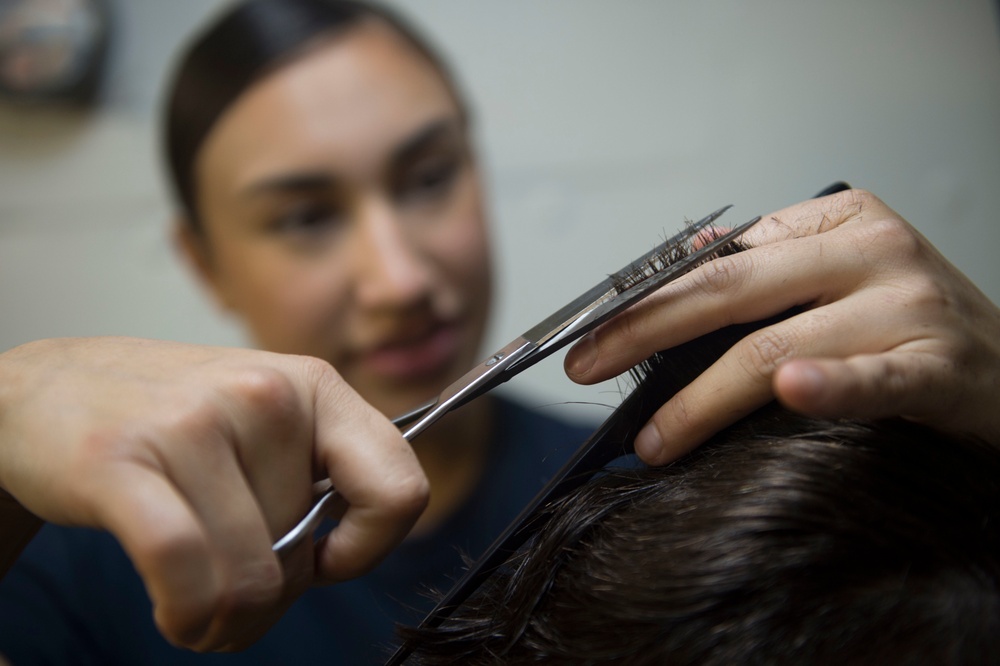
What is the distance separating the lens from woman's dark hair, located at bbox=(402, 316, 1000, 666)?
401 millimetres

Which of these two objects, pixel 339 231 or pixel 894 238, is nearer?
pixel 894 238

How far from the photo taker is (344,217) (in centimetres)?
96

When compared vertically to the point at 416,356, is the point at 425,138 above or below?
above

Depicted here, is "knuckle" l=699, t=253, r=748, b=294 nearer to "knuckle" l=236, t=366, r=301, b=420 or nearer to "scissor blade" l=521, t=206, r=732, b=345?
"scissor blade" l=521, t=206, r=732, b=345

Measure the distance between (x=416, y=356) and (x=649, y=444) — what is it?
545 millimetres

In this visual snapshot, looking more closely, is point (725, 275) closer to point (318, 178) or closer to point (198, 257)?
point (318, 178)

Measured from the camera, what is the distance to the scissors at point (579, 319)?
0.51 meters

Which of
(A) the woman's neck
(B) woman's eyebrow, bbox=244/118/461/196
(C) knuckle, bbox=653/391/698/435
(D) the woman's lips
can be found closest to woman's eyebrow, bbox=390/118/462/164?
(B) woman's eyebrow, bbox=244/118/461/196

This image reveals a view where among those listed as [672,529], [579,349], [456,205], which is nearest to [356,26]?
[456,205]

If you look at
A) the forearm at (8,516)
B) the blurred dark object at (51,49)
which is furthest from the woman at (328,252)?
the forearm at (8,516)

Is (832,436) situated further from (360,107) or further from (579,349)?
(360,107)

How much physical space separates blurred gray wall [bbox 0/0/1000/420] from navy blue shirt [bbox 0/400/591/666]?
13.4 inches


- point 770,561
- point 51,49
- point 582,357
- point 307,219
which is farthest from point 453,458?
point 51,49

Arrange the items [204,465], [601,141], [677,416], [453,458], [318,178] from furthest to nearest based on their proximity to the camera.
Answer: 1. [601,141]
2. [453,458]
3. [318,178]
4. [677,416]
5. [204,465]
